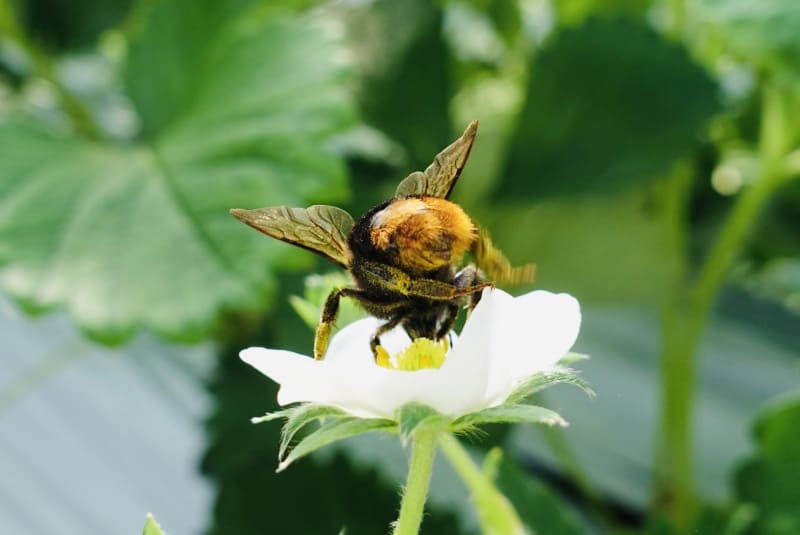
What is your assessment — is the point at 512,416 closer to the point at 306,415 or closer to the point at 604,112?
the point at 306,415

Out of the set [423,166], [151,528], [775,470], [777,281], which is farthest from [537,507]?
[777,281]

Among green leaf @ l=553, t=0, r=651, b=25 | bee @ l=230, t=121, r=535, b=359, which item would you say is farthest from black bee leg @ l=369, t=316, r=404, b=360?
green leaf @ l=553, t=0, r=651, b=25

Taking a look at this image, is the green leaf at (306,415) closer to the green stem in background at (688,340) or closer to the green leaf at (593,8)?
the green stem in background at (688,340)

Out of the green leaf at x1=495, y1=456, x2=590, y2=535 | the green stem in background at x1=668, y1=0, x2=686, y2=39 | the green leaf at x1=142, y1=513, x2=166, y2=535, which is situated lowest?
the green leaf at x1=142, y1=513, x2=166, y2=535

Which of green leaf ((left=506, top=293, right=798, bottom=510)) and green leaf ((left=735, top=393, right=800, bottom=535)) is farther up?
green leaf ((left=506, top=293, right=798, bottom=510))

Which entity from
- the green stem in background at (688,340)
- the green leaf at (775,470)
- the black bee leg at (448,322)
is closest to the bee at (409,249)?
the black bee leg at (448,322)

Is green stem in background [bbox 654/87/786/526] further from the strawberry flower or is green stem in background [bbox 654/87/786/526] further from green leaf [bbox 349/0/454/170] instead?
the strawberry flower
